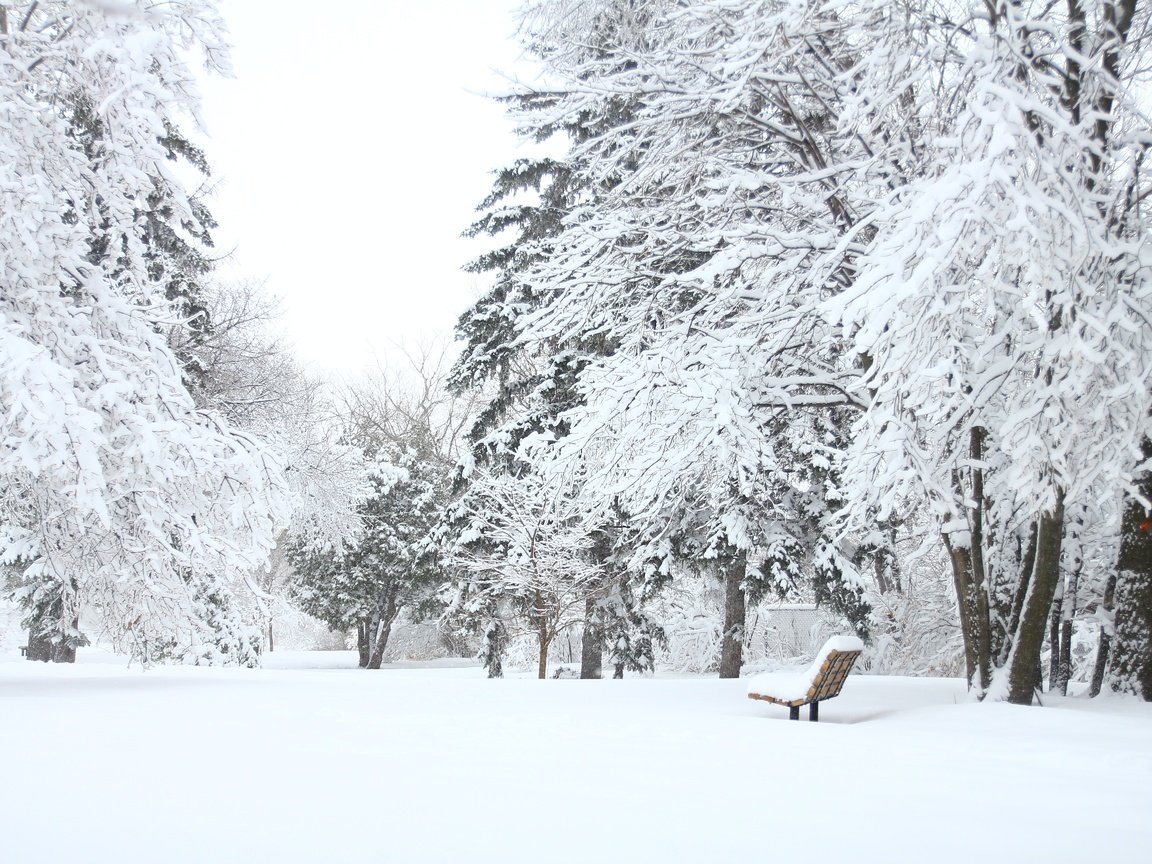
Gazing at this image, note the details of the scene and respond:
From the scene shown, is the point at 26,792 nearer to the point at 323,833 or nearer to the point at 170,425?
the point at 323,833

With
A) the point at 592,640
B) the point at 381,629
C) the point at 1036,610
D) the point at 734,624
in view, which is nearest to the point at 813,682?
the point at 1036,610

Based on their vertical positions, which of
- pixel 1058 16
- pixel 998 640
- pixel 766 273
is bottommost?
pixel 998 640

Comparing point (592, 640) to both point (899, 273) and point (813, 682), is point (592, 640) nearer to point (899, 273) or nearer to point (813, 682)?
point (813, 682)

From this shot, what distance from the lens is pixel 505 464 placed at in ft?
52.6

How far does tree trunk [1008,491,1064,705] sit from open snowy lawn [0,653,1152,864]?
23.5 inches

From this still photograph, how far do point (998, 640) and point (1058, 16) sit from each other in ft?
17.9

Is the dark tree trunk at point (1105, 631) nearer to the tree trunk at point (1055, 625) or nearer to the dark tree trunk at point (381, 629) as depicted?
the tree trunk at point (1055, 625)

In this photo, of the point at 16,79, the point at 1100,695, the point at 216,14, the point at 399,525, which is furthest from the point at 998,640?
the point at 399,525

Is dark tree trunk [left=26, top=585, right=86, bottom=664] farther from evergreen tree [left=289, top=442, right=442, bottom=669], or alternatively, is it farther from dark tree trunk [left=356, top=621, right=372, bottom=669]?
dark tree trunk [left=356, top=621, right=372, bottom=669]

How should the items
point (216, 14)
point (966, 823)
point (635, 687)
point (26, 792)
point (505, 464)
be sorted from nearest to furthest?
point (966, 823) < point (26, 792) < point (216, 14) < point (635, 687) < point (505, 464)

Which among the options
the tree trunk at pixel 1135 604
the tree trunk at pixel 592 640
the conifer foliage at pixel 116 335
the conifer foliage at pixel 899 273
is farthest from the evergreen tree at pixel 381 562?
the tree trunk at pixel 1135 604

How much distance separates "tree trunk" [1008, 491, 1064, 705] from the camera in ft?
21.6

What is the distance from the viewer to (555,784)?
12.8ft

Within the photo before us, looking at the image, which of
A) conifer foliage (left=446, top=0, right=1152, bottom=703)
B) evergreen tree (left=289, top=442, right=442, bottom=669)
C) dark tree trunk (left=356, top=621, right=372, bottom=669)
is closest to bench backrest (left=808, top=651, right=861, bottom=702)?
conifer foliage (left=446, top=0, right=1152, bottom=703)
